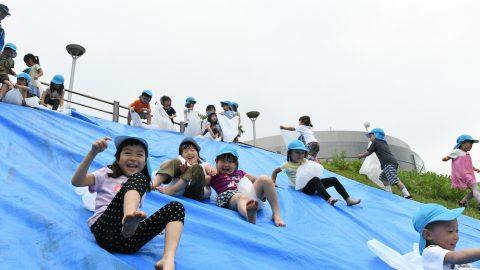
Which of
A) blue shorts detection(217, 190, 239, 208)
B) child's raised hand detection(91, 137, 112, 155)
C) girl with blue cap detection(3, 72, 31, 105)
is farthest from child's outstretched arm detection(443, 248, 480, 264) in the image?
girl with blue cap detection(3, 72, 31, 105)

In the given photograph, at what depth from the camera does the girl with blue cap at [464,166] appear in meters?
6.01

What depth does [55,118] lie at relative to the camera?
477 centimetres

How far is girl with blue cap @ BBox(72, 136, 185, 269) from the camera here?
5.87 feet

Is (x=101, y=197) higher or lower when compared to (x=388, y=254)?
higher

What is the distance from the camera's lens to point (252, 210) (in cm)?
282

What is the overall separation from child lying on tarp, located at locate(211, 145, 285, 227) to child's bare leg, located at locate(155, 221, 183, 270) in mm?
931

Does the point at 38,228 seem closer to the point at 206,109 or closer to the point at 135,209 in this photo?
the point at 135,209

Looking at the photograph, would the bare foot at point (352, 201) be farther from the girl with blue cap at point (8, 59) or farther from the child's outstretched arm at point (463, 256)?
the girl with blue cap at point (8, 59)

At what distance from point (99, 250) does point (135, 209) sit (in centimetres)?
29

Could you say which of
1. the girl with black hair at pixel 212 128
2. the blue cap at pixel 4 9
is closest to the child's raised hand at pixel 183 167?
the blue cap at pixel 4 9

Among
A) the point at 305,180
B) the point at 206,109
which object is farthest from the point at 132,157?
the point at 206,109

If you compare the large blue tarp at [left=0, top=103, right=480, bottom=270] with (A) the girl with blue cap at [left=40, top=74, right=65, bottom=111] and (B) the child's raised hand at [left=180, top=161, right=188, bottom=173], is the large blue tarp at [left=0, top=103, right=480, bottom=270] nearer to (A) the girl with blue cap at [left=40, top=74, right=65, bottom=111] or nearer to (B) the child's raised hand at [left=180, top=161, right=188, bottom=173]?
(B) the child's raised hand at [left=180, top=161, right=188, bottom=173]

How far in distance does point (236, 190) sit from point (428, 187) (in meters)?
5.47

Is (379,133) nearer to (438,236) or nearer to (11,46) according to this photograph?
(438,236)
